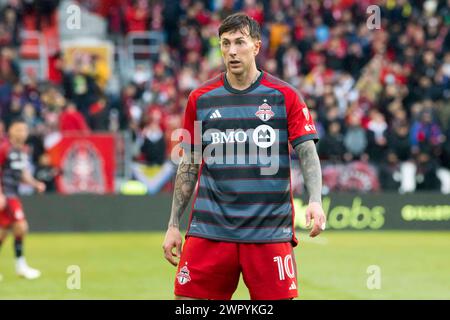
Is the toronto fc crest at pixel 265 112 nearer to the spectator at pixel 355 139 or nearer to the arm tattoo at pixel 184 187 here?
the arm tattoo at pixel 184 187

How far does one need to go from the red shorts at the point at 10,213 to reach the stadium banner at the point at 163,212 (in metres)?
5.54

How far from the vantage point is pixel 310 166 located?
21.3 feet

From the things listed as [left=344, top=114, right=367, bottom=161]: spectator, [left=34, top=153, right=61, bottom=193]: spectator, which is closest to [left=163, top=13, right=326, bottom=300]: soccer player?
[left=34, top=153, right=61, bottom=193]: spectator

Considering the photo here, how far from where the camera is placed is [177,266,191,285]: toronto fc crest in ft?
21.3

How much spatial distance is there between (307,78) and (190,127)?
17.3 metres

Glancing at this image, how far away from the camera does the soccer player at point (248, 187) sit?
6.44 metres

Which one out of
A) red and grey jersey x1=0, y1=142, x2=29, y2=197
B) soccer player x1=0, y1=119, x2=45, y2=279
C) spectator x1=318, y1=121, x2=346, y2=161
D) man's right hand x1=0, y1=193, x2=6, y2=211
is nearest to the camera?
man's right hand x1=0, y1=193, x2=6, y2=211

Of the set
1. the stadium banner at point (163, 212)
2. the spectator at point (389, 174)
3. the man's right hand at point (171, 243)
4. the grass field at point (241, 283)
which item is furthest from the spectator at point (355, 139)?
the man's right hand at point (171, 243)

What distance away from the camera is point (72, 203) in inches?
798

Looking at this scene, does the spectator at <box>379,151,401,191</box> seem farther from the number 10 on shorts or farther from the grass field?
the number 10 on shorts

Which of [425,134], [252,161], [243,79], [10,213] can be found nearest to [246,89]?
[243,79]

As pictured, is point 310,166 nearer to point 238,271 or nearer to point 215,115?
point 215,115

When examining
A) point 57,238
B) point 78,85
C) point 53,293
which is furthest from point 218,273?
point 78,85
